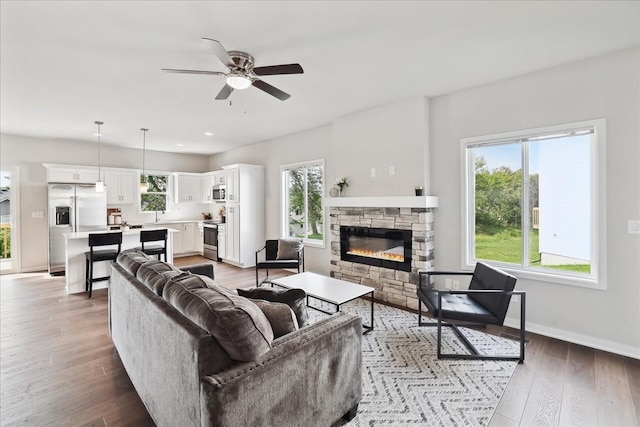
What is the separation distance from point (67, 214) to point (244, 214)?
3.29 m

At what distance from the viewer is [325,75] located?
10.6 ft

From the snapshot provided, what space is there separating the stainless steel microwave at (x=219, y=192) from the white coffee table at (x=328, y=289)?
3.86 meters

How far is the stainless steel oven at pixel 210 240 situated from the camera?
7133 millimetres

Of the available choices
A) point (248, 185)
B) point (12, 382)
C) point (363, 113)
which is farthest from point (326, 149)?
point (12, 382)

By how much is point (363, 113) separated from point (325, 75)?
1.37 meters

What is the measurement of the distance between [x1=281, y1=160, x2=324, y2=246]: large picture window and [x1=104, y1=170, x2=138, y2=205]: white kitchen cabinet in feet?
11.7

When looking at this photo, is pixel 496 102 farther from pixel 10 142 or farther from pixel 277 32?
pixel 10 142

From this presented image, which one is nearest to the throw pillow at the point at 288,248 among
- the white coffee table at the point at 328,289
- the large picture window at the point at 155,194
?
the white coffee table at the point at 328,289

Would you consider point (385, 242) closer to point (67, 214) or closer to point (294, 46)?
point (294, 46)

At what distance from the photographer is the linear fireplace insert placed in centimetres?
409

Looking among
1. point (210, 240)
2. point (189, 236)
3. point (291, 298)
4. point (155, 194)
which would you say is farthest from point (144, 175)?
point (291, 298)

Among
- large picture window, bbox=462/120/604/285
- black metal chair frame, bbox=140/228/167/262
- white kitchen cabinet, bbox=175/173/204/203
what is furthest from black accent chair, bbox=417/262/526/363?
white kitchen cabinet, bbox=175/173/204/203

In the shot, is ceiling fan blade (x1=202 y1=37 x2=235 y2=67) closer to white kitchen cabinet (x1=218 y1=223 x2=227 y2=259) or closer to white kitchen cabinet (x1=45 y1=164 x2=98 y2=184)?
white kitchen cabinet (x1=218 y1=223 x2=227 y2=259)

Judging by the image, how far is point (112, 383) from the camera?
2324 mm
